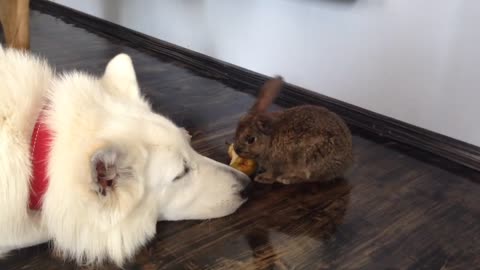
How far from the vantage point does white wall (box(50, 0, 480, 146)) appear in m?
2.27

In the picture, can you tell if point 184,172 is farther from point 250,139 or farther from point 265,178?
point 265,178

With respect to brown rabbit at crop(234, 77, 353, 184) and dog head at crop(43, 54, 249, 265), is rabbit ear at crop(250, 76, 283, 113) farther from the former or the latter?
dog head at crop(43, 54, 249, 265)

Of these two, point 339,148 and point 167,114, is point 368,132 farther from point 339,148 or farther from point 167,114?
point 167,114

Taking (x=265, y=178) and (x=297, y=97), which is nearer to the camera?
(x=265, y=178)

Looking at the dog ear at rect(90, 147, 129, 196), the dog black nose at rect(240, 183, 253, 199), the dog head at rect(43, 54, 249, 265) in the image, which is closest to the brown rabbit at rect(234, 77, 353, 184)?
the dog black nose at rect(240, 183, 253, 199)

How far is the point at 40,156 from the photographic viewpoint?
50.4 inches

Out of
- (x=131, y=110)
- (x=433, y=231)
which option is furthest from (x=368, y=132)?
(x=131, y=110)

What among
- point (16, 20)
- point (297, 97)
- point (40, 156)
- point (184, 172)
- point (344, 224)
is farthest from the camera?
point (297, 97)

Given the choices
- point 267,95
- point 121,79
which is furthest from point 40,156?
point 267,95

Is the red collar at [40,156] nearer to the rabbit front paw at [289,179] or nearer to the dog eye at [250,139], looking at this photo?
the dog eye at [250,139]

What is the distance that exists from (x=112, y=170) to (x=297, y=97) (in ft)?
6.11

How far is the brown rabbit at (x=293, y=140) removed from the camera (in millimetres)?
1964

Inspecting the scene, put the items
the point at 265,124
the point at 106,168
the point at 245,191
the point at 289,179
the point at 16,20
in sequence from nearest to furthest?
the point at 106,168
the point at 245,191
the point at 265,124
the point at 289,179
the point at 16,20

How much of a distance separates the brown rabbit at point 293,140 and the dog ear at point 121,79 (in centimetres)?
53
